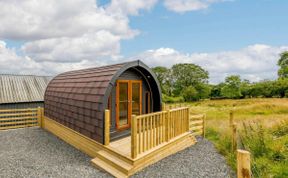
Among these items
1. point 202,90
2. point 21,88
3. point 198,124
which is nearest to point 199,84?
point 202,90

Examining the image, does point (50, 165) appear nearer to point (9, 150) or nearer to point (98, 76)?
point (9, 150)

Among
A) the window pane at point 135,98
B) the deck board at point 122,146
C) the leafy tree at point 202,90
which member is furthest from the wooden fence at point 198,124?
the leafy tree at point 202,90

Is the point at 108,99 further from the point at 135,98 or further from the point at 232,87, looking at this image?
the point at 232,87

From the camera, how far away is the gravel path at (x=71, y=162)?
460 centimetres

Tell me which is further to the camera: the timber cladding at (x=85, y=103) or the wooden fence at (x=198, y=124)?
the wooden fence at (x=198, y=124)

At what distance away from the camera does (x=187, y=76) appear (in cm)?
3800

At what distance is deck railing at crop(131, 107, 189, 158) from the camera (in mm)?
4609

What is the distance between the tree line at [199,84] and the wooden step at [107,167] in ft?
96.8

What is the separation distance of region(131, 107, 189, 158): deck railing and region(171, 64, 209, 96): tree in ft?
102

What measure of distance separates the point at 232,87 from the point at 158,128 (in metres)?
39.3

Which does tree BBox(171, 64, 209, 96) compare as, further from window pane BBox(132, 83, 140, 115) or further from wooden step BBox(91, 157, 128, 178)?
wooden step BBox(91, 157, 128, 178)

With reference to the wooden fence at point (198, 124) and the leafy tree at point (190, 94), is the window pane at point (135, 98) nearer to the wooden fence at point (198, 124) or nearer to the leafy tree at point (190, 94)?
the wooden fence at point (198, 124)

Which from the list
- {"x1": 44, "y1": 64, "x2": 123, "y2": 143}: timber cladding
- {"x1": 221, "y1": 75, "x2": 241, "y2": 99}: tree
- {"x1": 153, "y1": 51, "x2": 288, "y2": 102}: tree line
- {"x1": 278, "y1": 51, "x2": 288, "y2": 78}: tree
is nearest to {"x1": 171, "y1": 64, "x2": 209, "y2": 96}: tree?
{"x1": 153, "y1": 51, "x2": 288, "y2": 102}: tree line

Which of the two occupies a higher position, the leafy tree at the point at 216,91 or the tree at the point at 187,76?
the tree at the point at 187,76
